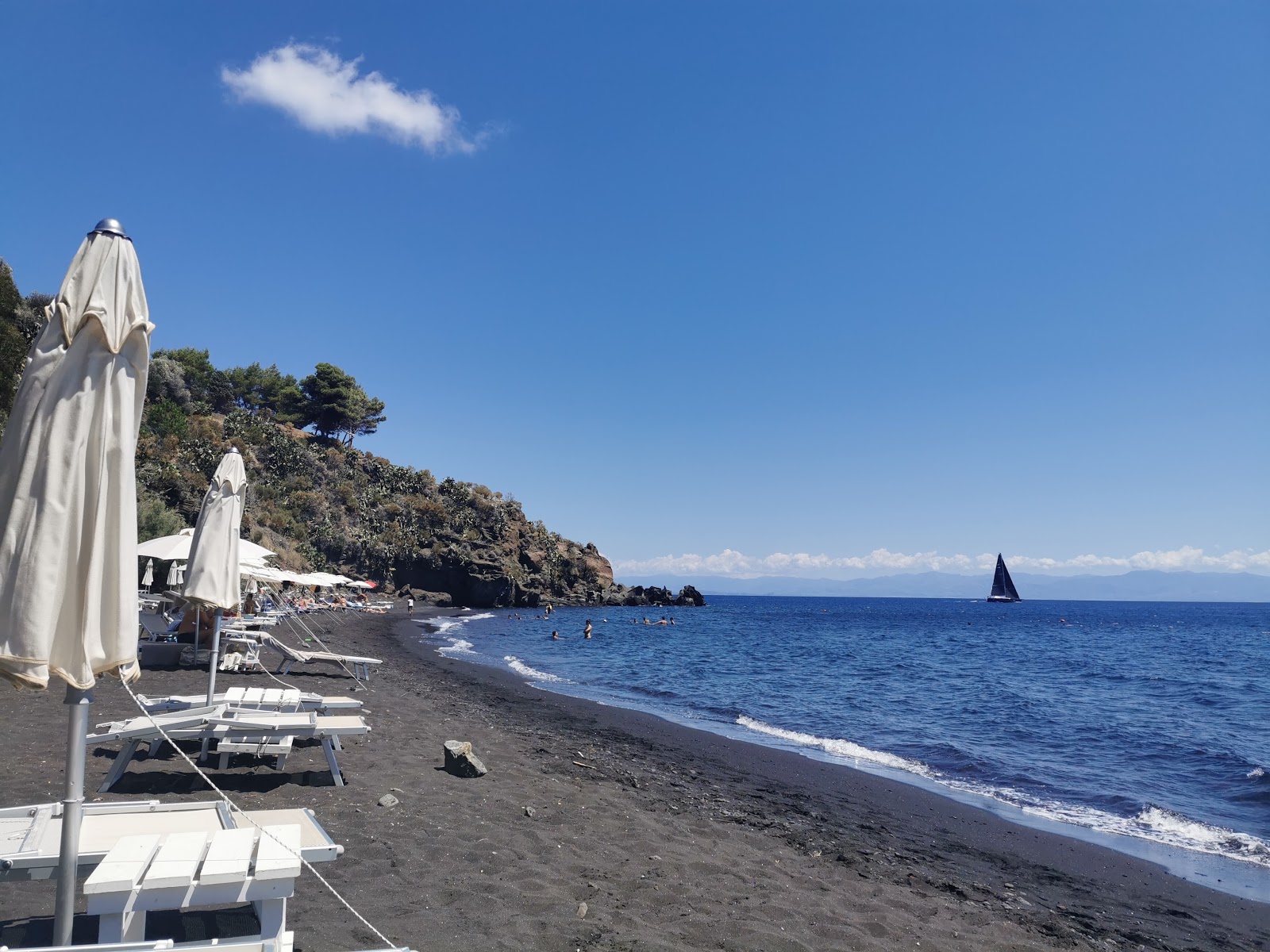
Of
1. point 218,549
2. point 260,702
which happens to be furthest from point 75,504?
point 260,702

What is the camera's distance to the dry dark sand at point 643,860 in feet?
17.1

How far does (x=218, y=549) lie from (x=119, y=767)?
2.59 meters

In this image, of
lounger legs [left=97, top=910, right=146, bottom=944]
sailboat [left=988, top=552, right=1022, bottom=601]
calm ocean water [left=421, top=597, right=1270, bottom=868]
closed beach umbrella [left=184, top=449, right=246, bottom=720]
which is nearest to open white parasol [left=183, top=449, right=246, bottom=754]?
→ closed beach umbrella [left=184, top=449, right=246, bottom=720]

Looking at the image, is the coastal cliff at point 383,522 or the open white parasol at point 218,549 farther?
the coastal cliff at point 383,522

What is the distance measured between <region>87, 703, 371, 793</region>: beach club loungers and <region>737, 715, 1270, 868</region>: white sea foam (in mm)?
10030

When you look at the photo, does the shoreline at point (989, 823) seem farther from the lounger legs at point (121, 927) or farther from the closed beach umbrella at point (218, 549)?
the lounger legs at point (121, 927)

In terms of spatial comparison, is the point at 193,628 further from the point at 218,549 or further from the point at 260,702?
the point at 260,702

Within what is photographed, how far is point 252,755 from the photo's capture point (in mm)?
8422

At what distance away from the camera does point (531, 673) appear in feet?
84.1

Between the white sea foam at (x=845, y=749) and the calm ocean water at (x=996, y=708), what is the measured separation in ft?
0.20

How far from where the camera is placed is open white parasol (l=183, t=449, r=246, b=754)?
8594 mm

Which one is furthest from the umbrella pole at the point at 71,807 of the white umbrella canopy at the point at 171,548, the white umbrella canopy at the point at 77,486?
the white umbrella canopy at the point at 171,548

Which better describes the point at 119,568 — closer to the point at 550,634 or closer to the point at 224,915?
the point at 224,915

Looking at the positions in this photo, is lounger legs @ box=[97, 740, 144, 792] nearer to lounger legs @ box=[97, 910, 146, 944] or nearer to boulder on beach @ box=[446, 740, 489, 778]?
boulder on beach @ box=[446, 740, 489, 778]
